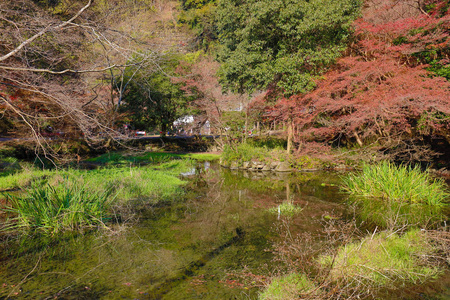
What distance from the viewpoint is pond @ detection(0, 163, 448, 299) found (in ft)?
11.7

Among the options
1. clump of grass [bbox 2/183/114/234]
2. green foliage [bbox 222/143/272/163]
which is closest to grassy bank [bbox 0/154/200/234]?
clump of grass [bbox 2/183/114/234]

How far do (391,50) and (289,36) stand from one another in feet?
13.1

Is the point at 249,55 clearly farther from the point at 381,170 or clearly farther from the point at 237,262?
the point at 237,262

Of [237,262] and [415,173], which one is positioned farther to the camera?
[415,173]

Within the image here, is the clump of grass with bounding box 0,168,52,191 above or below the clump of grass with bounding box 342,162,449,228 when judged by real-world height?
above

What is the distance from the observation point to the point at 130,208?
6824mm

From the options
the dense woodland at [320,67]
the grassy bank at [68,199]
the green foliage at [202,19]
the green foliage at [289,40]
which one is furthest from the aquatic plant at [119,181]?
the green foliage at [202,19]

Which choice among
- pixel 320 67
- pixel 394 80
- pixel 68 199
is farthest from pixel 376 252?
pixel 320 67

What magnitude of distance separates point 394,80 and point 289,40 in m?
4.41

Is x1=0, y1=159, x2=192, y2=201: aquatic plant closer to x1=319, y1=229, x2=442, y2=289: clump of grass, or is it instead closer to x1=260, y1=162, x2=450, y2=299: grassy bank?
x1=260, y1=162, x2=450, y2=299: grassy bank

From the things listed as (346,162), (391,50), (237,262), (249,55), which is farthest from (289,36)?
(237,262)

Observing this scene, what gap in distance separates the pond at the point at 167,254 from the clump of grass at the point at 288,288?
0.19 m

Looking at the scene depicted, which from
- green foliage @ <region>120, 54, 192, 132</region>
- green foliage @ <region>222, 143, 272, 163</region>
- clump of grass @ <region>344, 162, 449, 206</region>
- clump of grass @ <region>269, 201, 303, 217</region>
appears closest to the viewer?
clump of grass @ <region>269, 201, 303, 217</region>

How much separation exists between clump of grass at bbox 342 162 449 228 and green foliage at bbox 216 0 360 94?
544 cm
